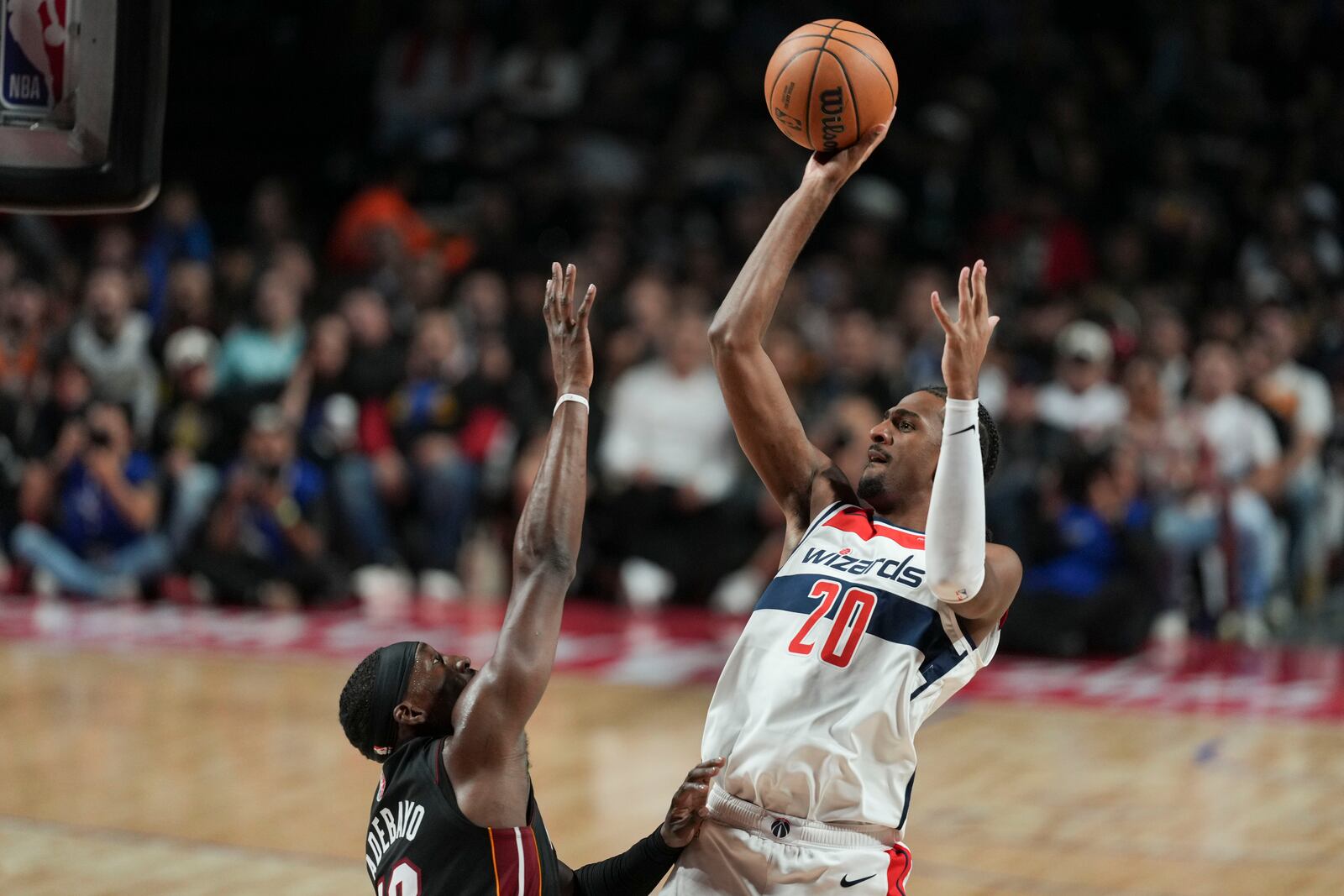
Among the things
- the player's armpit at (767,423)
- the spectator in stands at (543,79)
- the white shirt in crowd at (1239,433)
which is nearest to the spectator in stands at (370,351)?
the spectator in stands at (543,79)

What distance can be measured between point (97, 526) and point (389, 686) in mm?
8964

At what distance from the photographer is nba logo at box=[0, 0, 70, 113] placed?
344cm

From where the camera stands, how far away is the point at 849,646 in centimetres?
412

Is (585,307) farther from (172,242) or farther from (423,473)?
(172,242)

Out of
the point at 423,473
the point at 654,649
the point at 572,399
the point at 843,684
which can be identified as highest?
the point at 572,399

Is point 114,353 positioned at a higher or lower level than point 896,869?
lower

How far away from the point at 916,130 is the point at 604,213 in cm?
319

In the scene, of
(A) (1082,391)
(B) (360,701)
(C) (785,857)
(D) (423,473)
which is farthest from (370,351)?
(C) (785,857)

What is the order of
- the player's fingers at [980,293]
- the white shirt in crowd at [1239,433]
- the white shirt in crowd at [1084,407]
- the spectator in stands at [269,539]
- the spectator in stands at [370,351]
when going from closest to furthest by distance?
the player's fingers at [980,293], the white shirt in crowd at [1239,433], the white shirt in crowd at [1084,407], the spectator in stands at [269,539], the spectator in stands at [370,351]

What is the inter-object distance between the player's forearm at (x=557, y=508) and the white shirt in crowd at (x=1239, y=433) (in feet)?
26.4

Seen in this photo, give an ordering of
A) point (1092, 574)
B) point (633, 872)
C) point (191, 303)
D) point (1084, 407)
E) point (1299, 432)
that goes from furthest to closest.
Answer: point (191, 303)
point (1084, 407)
point (1299, 432)
point (1092, 574)
point (633, 872)

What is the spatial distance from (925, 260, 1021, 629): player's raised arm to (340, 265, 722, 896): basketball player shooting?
31.8 inches

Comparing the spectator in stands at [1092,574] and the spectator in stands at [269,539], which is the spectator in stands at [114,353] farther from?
the spectator in stands at [1092,574]

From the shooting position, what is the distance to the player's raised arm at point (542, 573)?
3.96 m
